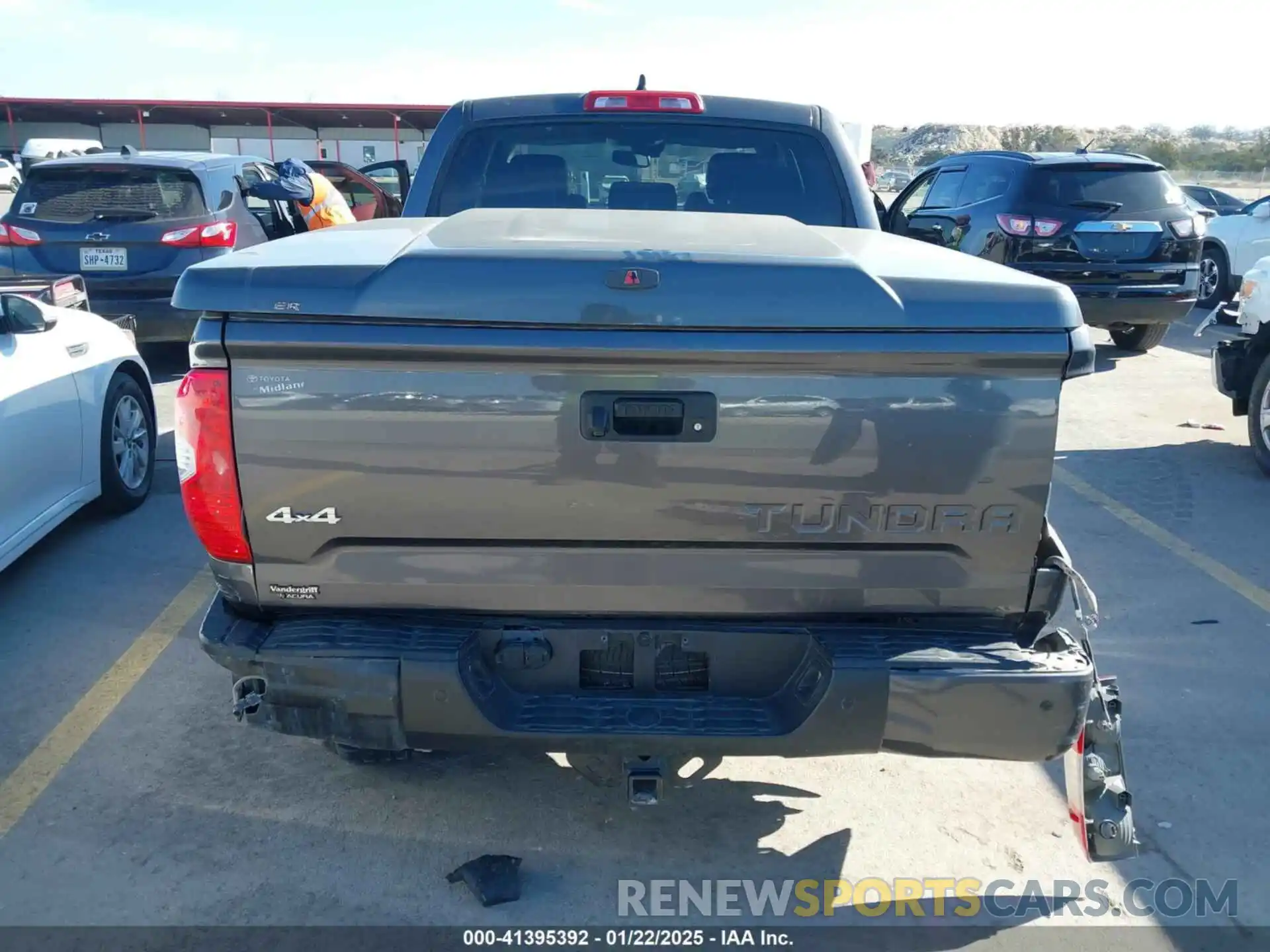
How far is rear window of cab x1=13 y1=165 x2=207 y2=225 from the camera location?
8531 millimetres

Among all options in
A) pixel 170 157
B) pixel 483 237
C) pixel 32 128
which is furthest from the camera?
pixel 32 128

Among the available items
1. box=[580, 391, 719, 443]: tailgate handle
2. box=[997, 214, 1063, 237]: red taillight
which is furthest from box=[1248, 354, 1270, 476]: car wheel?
box=[580, 391, 719, 443]: tailgate handle

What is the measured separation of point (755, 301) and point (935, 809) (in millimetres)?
1907

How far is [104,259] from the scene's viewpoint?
8438mm

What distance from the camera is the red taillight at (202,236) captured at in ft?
27.8

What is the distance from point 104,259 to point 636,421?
7.61 m

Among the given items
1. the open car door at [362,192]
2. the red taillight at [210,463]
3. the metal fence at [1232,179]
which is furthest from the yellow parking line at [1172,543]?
the metal fence at [1232,179]

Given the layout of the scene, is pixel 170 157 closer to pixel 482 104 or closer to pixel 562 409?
pixel 482 104

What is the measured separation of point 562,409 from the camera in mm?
2350

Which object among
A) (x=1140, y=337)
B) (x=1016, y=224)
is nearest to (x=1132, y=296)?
(x=1016, y=224)

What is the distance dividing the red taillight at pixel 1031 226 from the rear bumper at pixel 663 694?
793cm

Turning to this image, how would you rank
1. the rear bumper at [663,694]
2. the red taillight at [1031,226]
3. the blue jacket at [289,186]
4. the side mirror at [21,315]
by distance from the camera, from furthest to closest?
the red taillight at [1031,226] < the blue jacket at [289,186] < the side mirror at [21,315] < the rear bumper at [663,694]

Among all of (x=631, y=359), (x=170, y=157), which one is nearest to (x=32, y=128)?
(x=170, y=157)

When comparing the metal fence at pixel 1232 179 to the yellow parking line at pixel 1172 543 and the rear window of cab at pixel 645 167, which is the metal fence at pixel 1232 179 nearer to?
the yellow parking line at pixel 1172 543
